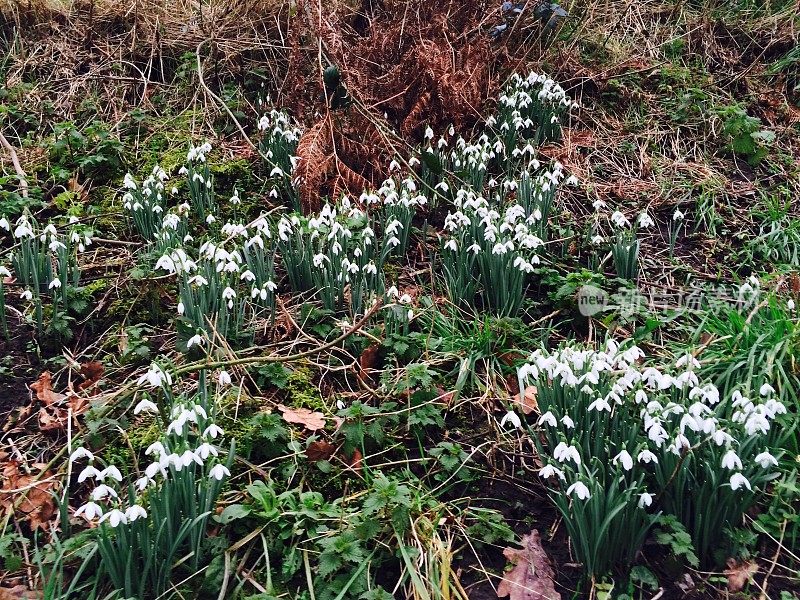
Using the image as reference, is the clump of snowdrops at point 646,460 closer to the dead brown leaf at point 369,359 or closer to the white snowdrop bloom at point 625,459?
the white snowdrop bloom at point 625,459

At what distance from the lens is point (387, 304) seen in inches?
119

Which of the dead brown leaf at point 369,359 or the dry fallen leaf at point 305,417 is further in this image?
the dead brown leaf at point 369,359

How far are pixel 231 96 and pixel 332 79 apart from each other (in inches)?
53.2

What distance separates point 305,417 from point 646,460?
4.13 feet

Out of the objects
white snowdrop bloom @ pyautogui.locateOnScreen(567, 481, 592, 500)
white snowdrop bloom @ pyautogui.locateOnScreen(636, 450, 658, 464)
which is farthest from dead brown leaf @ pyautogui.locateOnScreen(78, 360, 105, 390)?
white snowdrop bloom @ pyautogui.locateOnScreen(636, 450, 658, 464)

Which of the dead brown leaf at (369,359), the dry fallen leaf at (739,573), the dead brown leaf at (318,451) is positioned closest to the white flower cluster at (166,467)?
the dead brown leaf at (318,451)

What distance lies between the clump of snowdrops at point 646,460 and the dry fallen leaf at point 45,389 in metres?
1.89

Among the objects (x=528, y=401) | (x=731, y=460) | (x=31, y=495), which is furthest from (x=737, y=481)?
(x=31, y=495)

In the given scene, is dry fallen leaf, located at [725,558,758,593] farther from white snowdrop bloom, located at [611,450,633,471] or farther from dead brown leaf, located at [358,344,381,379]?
dead brown leaf, located at [358,344,381,379]

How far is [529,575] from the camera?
2047 mm

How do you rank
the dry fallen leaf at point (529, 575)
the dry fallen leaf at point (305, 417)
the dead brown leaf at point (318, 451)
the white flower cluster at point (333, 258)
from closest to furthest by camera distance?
the dry fallen leaf at point (529, 575)
the dead brown leaf at point (318, 451)
the dry fallen leaf at point (305, 417)
the white flower cluster at point (333, 258)

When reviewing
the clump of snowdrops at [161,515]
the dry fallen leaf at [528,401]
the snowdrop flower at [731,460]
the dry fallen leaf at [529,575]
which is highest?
the snowdrop flower at [731,460]

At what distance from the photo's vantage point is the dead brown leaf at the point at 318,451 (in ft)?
7.88

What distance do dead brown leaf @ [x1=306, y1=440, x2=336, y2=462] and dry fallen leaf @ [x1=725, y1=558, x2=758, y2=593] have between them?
1.35 m
